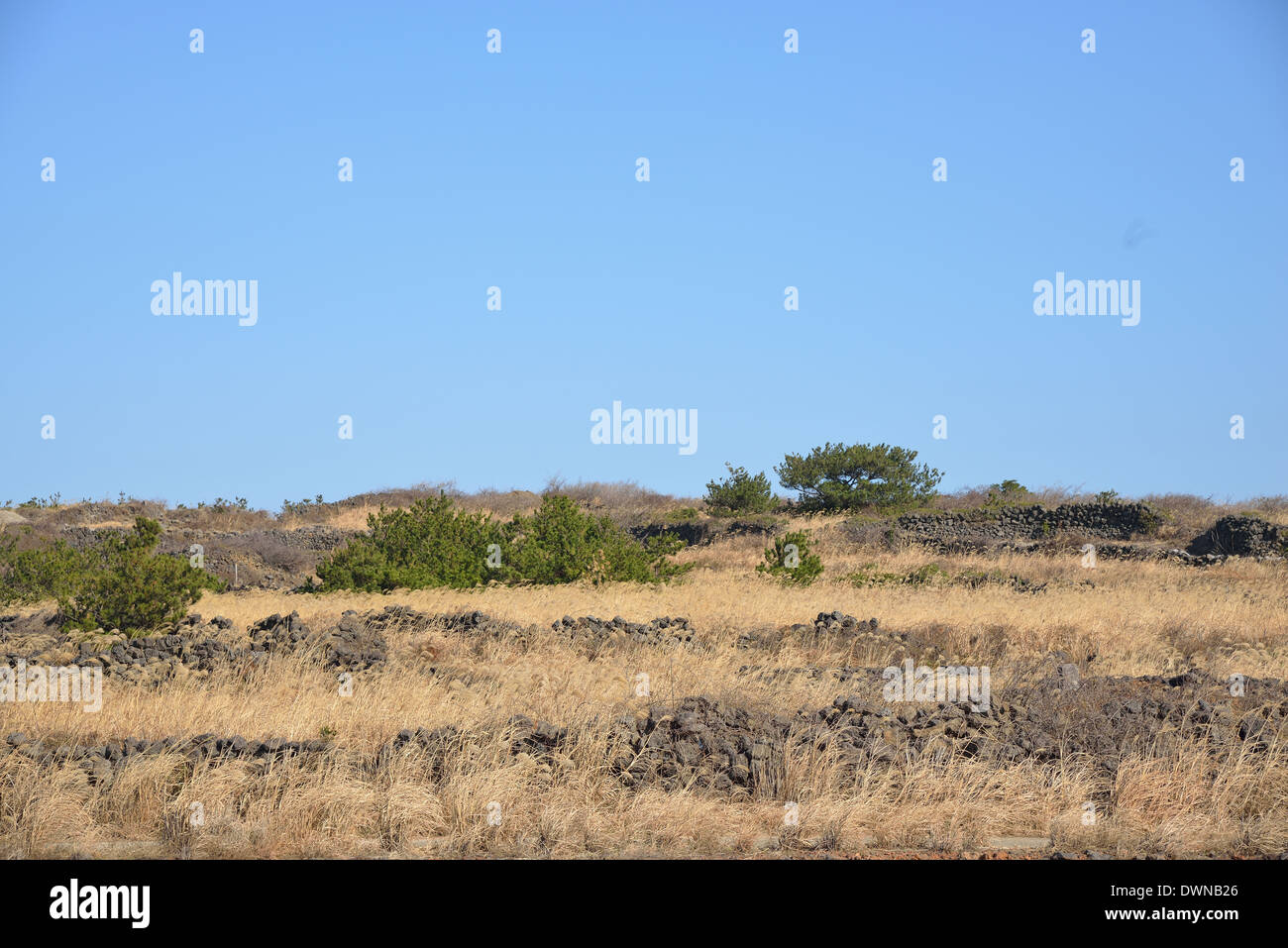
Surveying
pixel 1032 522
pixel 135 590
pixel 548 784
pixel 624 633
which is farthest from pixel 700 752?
pixel 1032 522

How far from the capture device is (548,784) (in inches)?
323

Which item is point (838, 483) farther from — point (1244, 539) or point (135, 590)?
point (135, 590)

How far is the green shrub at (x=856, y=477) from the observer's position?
156 feet

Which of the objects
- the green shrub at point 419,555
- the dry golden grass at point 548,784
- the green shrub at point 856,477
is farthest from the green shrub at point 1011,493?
the dry golden grass at point 548,784

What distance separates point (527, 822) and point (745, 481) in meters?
39.9

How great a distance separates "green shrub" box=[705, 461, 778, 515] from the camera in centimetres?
4647

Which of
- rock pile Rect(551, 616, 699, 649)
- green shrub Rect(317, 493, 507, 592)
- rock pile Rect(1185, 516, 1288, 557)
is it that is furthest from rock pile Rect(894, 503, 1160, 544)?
rock pile Rect(551, 616, 699, 649)

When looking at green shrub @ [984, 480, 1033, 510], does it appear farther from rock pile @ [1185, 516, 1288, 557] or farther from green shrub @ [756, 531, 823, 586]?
green shrub @ [756, 531, 823, 586]

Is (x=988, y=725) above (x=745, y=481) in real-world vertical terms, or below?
below

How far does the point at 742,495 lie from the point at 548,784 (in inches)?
1525
